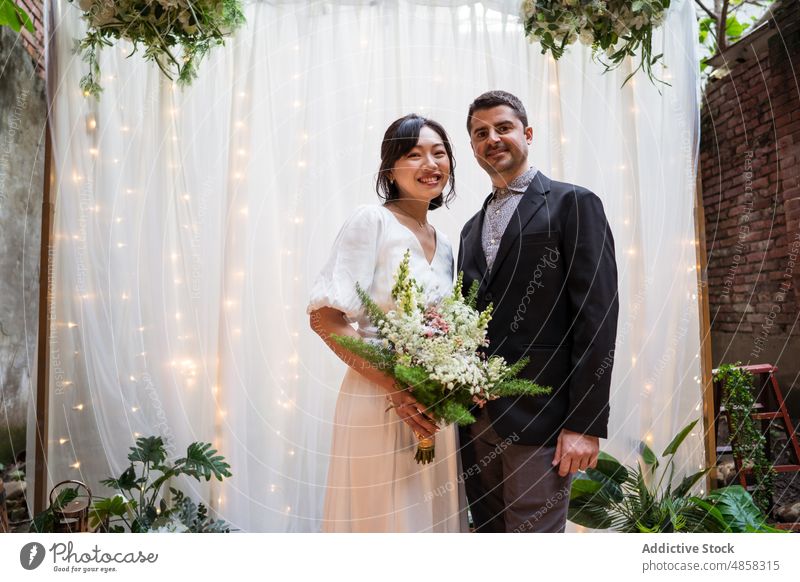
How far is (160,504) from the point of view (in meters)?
2.62

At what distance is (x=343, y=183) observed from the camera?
2863mm

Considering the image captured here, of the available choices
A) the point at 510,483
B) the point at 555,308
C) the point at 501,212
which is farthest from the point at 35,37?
the point at 510,483

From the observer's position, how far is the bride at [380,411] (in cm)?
190

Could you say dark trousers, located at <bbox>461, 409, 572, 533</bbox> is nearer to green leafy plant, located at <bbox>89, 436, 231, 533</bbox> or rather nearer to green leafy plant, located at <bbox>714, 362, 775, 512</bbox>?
green leafy plant, located at <bbox>89, 436, 231, 533</bbox>

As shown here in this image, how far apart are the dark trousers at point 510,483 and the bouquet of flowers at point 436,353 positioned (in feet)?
0.77

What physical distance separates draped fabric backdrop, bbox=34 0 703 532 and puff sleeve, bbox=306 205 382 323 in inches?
36.9

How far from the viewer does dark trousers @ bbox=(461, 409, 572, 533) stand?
6.30 ft

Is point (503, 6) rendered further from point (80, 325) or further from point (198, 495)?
point (198, 495)

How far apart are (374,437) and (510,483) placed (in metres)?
0.51

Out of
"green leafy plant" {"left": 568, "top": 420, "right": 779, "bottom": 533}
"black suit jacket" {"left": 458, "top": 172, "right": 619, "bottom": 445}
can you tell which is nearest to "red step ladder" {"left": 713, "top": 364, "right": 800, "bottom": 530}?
"green leafy plant" {"left": 568, "top": 420, "right": 779, "bottom": 533}

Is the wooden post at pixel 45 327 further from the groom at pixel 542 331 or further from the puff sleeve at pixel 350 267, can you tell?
the groom at pixel 542 331

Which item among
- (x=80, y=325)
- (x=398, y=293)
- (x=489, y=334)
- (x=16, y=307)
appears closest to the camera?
(x=398, y=293)
